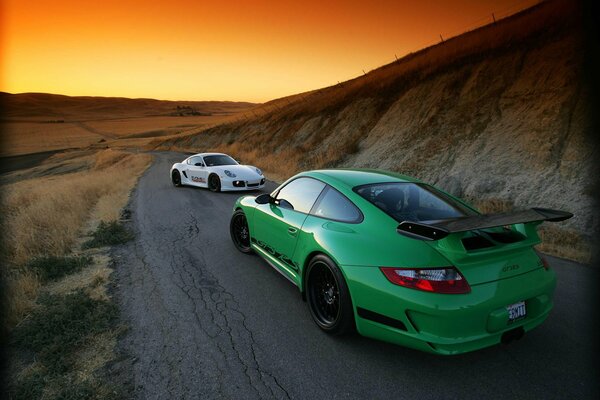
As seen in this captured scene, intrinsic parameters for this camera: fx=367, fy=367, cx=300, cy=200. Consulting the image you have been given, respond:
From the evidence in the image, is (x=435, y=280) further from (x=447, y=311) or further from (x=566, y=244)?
(x=566, y=244)

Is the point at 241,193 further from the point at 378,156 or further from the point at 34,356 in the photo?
the point at 34,356

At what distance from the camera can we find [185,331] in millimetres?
3551

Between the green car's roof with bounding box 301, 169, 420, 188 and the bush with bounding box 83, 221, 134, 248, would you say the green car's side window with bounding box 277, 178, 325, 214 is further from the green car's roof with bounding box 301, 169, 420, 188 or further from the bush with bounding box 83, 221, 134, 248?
the bush with bounding box 83, 221, 134, 248

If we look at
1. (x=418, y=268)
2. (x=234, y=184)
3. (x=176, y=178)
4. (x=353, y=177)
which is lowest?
(x=234, y=184)

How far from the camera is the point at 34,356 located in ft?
10.6

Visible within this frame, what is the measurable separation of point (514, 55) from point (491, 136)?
4.51 metres

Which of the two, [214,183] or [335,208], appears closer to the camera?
[335,208]

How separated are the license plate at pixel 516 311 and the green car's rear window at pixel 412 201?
0.98 meters

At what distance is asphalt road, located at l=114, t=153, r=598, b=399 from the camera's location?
271 centimetres

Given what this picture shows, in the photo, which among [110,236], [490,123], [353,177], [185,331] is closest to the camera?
[185,331]

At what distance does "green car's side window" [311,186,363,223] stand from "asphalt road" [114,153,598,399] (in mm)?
1068

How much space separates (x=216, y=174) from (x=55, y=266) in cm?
657

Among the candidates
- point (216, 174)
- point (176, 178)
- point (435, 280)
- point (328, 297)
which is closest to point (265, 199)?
point (328, 297)

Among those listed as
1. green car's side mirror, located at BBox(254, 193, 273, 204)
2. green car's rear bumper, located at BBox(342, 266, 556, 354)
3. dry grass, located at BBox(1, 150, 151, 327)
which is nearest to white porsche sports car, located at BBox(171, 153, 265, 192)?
dry grass, located at BBox(1, 150, 151, 327)
